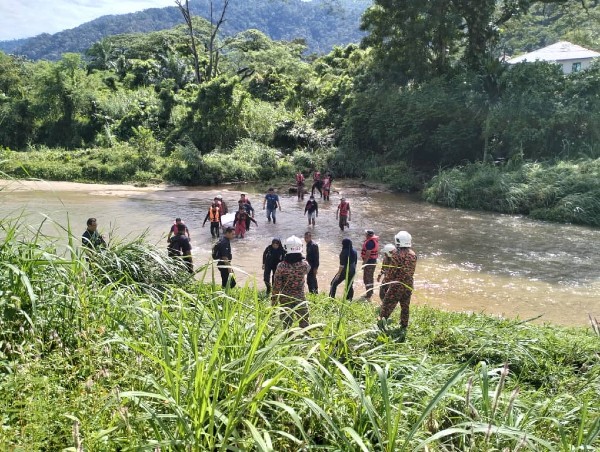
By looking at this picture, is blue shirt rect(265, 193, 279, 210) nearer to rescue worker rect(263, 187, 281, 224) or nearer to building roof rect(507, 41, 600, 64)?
rescue worker rect(263, 187, 281, 224)

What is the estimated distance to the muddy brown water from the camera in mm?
10562

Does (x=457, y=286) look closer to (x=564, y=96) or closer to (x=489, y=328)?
(x=489, y=328)

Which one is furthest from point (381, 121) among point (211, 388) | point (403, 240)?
point (211, 388)

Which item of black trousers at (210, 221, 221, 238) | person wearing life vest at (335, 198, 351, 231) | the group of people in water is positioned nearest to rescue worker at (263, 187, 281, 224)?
person wearing life vest at (335, 198, 351, 231)

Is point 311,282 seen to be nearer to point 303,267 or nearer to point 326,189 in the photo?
point 303,267

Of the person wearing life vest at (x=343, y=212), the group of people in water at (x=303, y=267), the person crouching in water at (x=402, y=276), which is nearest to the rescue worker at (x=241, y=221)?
the person wearing life vest at (x=343, y=212)

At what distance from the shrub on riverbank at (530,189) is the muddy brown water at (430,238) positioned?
804 millimetres

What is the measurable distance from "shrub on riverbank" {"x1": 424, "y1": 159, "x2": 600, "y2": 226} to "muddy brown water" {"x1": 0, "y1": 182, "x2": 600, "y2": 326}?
2.64 feet

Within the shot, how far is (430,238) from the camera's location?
16.0 m

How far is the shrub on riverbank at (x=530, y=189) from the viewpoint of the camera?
18734 mm

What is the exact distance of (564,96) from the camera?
24297 millimetres

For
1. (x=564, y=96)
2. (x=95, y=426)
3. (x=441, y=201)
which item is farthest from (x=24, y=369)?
(x=564, y=96)

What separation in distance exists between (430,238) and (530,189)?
675 centimetres

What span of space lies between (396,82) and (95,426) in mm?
28475
